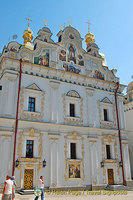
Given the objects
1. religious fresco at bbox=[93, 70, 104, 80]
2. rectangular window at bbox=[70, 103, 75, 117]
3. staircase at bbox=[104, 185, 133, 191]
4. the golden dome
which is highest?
the golden dome

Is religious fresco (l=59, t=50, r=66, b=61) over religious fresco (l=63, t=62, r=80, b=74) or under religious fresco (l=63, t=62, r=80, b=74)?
Answer: over

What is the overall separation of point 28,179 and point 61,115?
525 centimetres

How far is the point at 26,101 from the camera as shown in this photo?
15.1 metres

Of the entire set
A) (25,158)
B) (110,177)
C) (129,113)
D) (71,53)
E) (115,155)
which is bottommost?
(110,177)

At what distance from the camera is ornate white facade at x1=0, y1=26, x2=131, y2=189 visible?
14.1 meters

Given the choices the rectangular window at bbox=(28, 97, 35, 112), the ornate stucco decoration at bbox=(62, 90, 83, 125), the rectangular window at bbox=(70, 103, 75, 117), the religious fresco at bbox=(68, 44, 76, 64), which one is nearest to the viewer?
the rectangular window at bbox=(28, 97, 35, 112)

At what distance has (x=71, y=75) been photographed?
58.0ft

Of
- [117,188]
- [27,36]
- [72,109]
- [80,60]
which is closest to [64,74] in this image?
[80,60]

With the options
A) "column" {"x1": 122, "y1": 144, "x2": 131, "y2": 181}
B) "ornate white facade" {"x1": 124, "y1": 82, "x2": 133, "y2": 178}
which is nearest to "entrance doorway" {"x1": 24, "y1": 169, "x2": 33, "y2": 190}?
"column" {"x1": 122, "y1": 144, "x2": 131, "y2": 181}

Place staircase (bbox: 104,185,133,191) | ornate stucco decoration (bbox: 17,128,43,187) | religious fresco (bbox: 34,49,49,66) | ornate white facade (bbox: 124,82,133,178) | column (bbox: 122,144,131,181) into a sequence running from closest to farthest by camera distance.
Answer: ornate stucco decoration (bbox: 17,128,43,187), staircase (bbox: 104,185,133,191), religious fresco (bbox: 34,49,49,66), column (bbox: 122,144,131,181), ornate white facade (bbox: 124,82,133,178)

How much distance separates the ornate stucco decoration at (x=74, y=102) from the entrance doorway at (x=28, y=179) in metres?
4.62

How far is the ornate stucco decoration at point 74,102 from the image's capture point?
16422mm

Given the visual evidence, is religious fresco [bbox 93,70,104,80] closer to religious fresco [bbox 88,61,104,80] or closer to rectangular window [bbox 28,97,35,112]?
religious fresco [bbox 88,61,104,80]

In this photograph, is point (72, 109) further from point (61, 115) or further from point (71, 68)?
point (71, 68)
